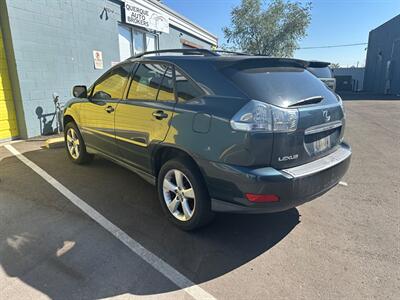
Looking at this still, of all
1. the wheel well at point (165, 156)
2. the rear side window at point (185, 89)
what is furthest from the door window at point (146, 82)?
the wheel well at point (165, 156)

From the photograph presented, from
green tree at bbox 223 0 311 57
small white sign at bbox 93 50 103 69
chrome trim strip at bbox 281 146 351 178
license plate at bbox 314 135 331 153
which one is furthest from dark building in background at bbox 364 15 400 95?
license plate at bbox 314 135 331 153

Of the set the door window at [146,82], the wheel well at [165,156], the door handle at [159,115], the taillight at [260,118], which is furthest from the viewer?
the door window at [146,82]

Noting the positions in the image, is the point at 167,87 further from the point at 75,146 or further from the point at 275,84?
the point at 75,146

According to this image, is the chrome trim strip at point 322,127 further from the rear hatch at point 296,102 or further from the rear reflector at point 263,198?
the rear reflector at point 263,198

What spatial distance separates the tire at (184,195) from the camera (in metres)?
2.94

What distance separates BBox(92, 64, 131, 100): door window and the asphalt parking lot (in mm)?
1309

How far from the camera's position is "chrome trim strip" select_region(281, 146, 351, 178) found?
265 cm

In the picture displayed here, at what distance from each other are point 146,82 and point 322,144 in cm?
211

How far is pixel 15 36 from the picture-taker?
6.74 meters

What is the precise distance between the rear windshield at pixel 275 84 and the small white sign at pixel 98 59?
24.2 feet

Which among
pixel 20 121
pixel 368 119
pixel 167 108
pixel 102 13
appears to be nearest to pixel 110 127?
pixel 167 108

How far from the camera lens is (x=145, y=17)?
11078 mm

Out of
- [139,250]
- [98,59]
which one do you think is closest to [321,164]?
[139,250]

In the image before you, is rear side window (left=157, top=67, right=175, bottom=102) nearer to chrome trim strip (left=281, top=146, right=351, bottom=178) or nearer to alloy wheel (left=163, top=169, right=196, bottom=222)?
alloy wheel (left=163, top=169, right=196, bottom=222)
